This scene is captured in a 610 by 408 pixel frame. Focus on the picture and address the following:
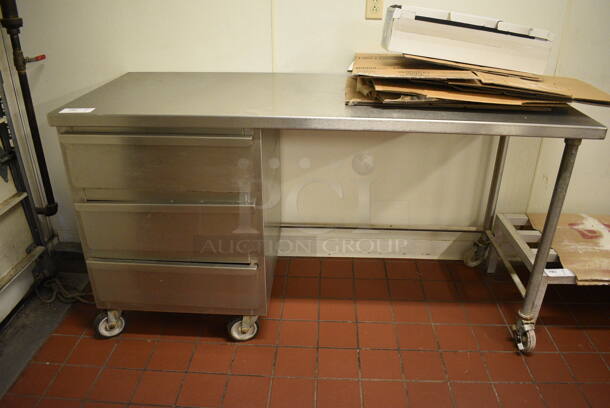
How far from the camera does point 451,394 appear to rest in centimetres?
152

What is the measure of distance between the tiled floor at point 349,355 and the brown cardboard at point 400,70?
985mm

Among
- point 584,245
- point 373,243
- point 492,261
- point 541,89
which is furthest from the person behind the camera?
point 373,243

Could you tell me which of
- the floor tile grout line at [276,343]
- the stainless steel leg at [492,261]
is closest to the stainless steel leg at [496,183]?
the stainless steel leg at [492,261]

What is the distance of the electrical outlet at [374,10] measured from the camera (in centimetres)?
173

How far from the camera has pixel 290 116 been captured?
1.29 m

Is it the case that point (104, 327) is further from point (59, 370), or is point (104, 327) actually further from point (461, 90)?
point (461, 90)

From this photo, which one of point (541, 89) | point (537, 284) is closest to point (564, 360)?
point (537, 284)

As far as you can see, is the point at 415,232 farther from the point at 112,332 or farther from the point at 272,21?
the point at 112,332

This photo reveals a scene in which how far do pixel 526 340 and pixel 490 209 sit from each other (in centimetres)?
60

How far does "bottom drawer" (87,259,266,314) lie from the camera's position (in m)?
1.56

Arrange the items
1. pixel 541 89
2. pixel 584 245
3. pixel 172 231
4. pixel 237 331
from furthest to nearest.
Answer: pixel 584 245 → pixel 237 331 → pixel 172 231 → pixel 541 89

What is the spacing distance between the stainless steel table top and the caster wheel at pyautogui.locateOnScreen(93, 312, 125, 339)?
78 centimetres

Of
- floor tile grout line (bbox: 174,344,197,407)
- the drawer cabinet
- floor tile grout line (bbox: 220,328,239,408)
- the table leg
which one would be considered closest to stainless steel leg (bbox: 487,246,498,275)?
the table leg

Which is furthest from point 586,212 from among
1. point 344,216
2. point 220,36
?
point 220,36
